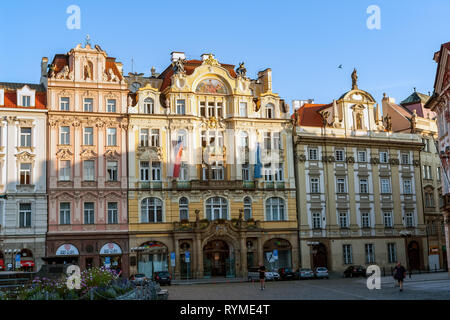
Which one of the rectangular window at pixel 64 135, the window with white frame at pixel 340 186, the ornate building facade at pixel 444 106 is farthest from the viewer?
the window with white frame at pixel 340 186

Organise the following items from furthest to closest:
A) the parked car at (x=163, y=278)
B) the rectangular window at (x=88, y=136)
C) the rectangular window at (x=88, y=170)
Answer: the rectangular window at (x=88, y=136) < the rectangular window at (x=88, y=170) < the parked car at (x=163, y=278)

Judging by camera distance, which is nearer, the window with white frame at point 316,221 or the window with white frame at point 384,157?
Answer: the window with white frame at point 316,221

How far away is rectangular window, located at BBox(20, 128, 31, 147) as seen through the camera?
5953 centimetres

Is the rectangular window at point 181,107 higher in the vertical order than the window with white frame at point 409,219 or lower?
higher

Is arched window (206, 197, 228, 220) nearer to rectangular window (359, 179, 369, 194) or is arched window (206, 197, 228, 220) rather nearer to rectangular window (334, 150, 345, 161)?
rectangular window (334, 150, 345, 161)

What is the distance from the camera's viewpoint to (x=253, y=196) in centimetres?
6606

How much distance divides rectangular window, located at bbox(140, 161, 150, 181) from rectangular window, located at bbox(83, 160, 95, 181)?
4.78 m

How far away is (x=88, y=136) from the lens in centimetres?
6169

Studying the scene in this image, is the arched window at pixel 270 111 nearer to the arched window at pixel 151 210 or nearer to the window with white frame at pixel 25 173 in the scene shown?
the arched window at pixel 151 210

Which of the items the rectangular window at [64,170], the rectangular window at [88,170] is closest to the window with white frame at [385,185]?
the rectangular window at [88,170]

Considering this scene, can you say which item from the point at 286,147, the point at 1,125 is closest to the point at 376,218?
the point at 286,147

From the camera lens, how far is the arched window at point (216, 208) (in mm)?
64500

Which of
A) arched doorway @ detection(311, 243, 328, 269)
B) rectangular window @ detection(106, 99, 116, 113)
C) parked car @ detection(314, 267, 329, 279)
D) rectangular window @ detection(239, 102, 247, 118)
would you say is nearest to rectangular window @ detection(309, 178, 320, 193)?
arched doorway @ detection(311, 243, 328, 269)
